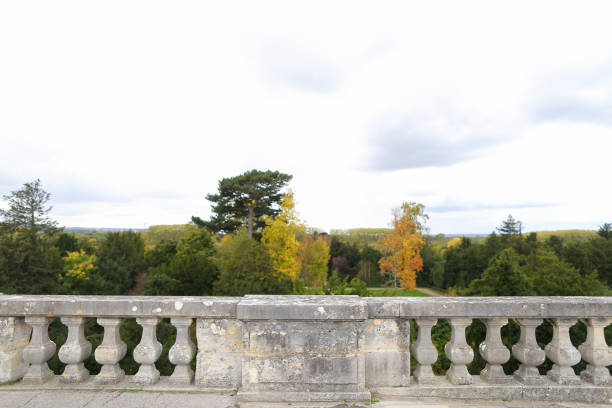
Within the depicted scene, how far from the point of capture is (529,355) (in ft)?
9.87

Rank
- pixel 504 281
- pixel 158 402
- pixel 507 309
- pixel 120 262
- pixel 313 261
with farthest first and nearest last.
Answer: pixel 313 261 → pixel 120 262 → pixel 504 281 → pixel 507 309 → pixel 158 402

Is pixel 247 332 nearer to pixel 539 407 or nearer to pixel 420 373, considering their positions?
pixel 420 373

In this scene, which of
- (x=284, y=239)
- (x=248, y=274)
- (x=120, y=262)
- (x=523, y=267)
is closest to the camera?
(x=248, y=274)

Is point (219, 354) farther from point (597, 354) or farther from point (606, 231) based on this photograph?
point (606, 231)

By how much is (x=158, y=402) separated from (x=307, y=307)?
1.46 meters

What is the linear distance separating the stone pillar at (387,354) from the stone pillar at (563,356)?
4.42 ft

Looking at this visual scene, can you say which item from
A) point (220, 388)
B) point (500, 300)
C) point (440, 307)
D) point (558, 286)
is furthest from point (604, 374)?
point (558, 286)

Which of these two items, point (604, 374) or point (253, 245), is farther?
point (253, 245)

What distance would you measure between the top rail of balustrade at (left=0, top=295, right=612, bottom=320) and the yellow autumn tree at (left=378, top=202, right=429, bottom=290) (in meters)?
29.9

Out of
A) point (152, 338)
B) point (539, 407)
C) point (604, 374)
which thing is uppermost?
point (152, 338)

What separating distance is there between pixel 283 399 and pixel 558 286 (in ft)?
57.1

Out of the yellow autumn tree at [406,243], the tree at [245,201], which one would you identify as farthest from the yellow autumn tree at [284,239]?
the yellow autumn tree at [406,243]

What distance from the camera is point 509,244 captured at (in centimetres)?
4228

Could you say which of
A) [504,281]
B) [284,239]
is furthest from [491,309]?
[284,239]
